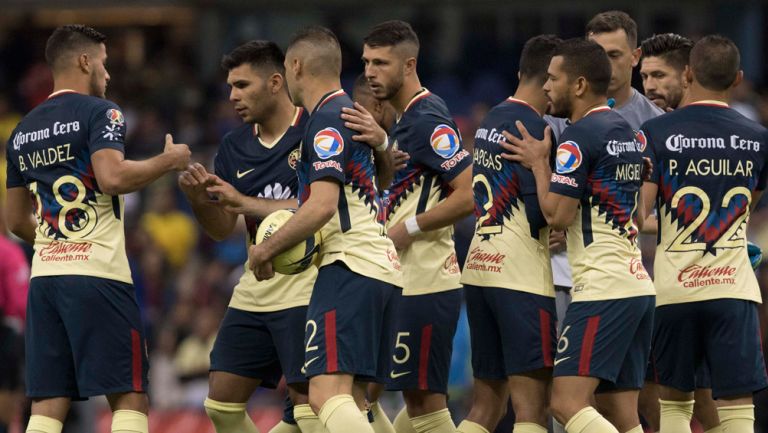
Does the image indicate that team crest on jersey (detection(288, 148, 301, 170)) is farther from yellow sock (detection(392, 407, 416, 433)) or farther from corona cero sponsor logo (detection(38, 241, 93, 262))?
yellow sock (detection(392, 407, 416, 433))

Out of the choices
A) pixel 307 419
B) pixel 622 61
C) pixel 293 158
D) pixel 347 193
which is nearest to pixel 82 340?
pixel 307 419

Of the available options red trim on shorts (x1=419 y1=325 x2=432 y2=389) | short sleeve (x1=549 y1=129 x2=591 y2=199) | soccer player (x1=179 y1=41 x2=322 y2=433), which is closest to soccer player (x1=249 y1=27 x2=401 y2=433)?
soccer player (x1=179 y1=41 x2=322 y2=433)

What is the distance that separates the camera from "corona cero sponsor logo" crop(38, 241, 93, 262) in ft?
30.3

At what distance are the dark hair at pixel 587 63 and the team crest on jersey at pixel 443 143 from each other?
3.69ft

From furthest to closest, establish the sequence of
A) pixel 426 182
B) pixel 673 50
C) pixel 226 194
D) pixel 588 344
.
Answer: pixel 673 50 → pixel 426 182 → pixel 226 194 → pixel 588 344

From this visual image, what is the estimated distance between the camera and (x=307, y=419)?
9.22 metres

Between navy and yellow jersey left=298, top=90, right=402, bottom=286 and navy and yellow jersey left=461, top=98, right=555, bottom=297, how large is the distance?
0.68 m

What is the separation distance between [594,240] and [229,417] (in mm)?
2671

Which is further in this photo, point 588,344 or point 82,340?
point 82,340

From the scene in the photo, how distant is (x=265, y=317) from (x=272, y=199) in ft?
2.50

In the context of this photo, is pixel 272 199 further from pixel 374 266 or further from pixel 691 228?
pixel 691 228

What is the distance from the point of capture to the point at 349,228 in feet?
29.0

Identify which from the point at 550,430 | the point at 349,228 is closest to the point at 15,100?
the point at 550,430

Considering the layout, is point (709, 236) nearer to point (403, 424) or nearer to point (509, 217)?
point (509, 217)
